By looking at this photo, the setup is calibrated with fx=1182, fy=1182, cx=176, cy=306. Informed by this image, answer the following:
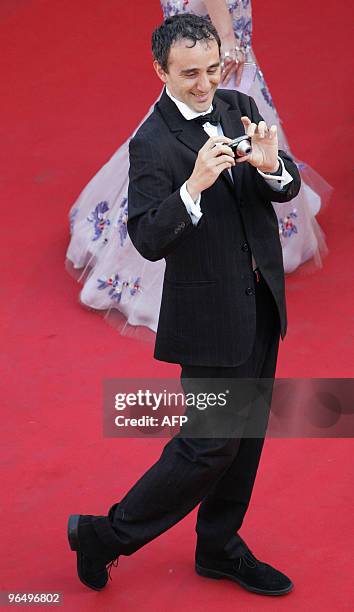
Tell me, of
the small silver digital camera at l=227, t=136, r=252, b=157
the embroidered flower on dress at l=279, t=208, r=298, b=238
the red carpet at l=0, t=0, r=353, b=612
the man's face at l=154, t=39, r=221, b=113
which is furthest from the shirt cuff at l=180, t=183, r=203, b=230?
the embroidered flower on dress at l=279, t=208, r=298, b=238

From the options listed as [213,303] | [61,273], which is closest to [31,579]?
[213,303]

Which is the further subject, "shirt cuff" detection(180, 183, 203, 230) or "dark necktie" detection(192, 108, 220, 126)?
"dark necktie" detection(192, 108, 220, 126)

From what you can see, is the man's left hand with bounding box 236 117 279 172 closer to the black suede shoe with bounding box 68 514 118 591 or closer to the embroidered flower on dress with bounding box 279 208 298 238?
the black suede shoe with bounding box 68 514 118 591

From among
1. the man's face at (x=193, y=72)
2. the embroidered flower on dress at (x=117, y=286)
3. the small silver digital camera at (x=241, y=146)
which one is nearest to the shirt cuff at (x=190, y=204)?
the small silver digital camera at (x=241, y=146)

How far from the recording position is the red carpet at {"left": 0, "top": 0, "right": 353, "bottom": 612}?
9.92 feet

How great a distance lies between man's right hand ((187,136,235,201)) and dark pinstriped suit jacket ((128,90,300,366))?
139mm

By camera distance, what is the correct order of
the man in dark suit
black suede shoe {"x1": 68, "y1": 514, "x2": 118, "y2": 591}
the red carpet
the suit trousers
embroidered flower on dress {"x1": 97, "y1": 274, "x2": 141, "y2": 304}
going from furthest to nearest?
1. embroidered flower on dress {"x1": 97, "y1": 274, "x2": 141, "y2": 304}
2. the red carpet
3. black suede shoe {"x1": 68, "y1": 514, "x2": 118, "y2": 591}
4. the suit trousers
5. the man in dark suit

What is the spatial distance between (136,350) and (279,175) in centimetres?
156

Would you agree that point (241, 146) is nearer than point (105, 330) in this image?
Yes

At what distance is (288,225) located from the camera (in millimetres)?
4383

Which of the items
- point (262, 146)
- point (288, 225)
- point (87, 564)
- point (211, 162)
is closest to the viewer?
point (211, 162)

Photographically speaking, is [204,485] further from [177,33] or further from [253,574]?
[177,33]

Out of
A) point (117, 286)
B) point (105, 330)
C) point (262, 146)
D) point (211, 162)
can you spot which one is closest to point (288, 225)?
point (117, 286)

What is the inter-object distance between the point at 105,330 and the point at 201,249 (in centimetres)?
162
